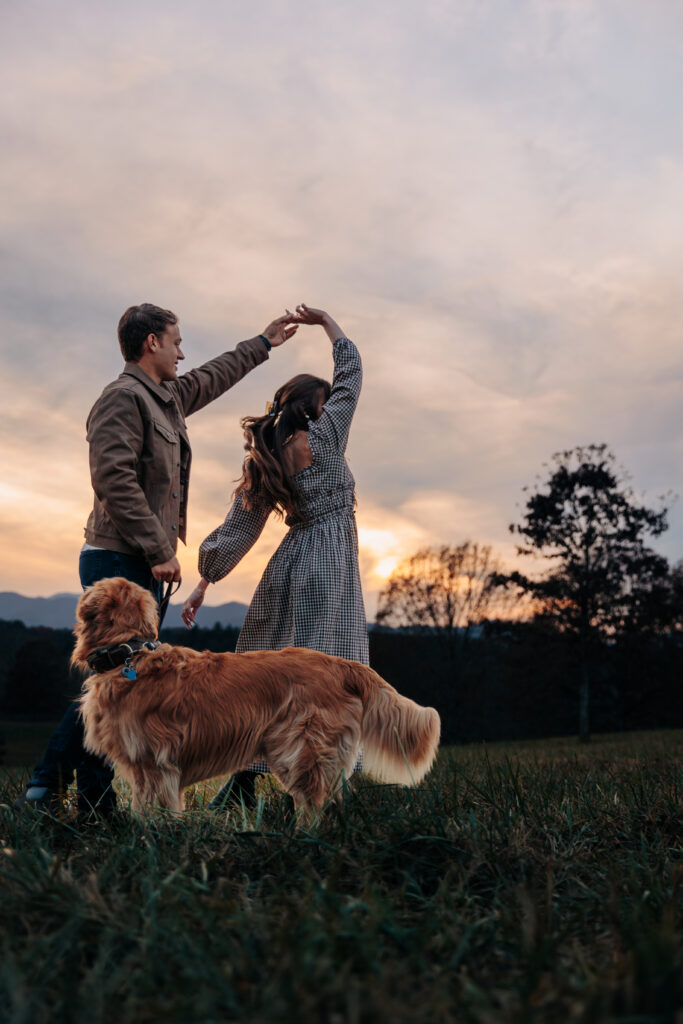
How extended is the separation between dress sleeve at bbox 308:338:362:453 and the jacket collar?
3.24ft

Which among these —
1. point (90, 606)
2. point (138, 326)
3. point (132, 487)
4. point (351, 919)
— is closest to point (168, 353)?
point (138, 326)

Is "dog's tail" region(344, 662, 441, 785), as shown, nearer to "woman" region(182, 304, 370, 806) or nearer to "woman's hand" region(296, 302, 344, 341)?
"woman" region(182, 304, 370, 806)

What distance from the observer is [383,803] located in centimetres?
339

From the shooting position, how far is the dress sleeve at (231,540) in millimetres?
5312

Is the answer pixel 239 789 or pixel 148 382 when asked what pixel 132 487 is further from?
pixel 239 789

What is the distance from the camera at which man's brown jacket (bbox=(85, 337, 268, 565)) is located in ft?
14.7

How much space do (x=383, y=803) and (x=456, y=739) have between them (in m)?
32.8

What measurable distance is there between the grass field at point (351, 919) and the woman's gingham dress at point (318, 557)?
1.63 m

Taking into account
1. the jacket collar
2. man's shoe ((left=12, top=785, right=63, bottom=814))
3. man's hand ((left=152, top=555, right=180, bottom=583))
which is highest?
the jacket collar

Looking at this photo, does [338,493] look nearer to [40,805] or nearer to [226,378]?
[226,378]

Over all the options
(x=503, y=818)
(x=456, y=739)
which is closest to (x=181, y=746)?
(x=503, y=818)

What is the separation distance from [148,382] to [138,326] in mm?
405

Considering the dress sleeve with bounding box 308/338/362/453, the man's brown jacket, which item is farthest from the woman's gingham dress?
the man's brown jacket

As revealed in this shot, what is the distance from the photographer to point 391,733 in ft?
13.5
